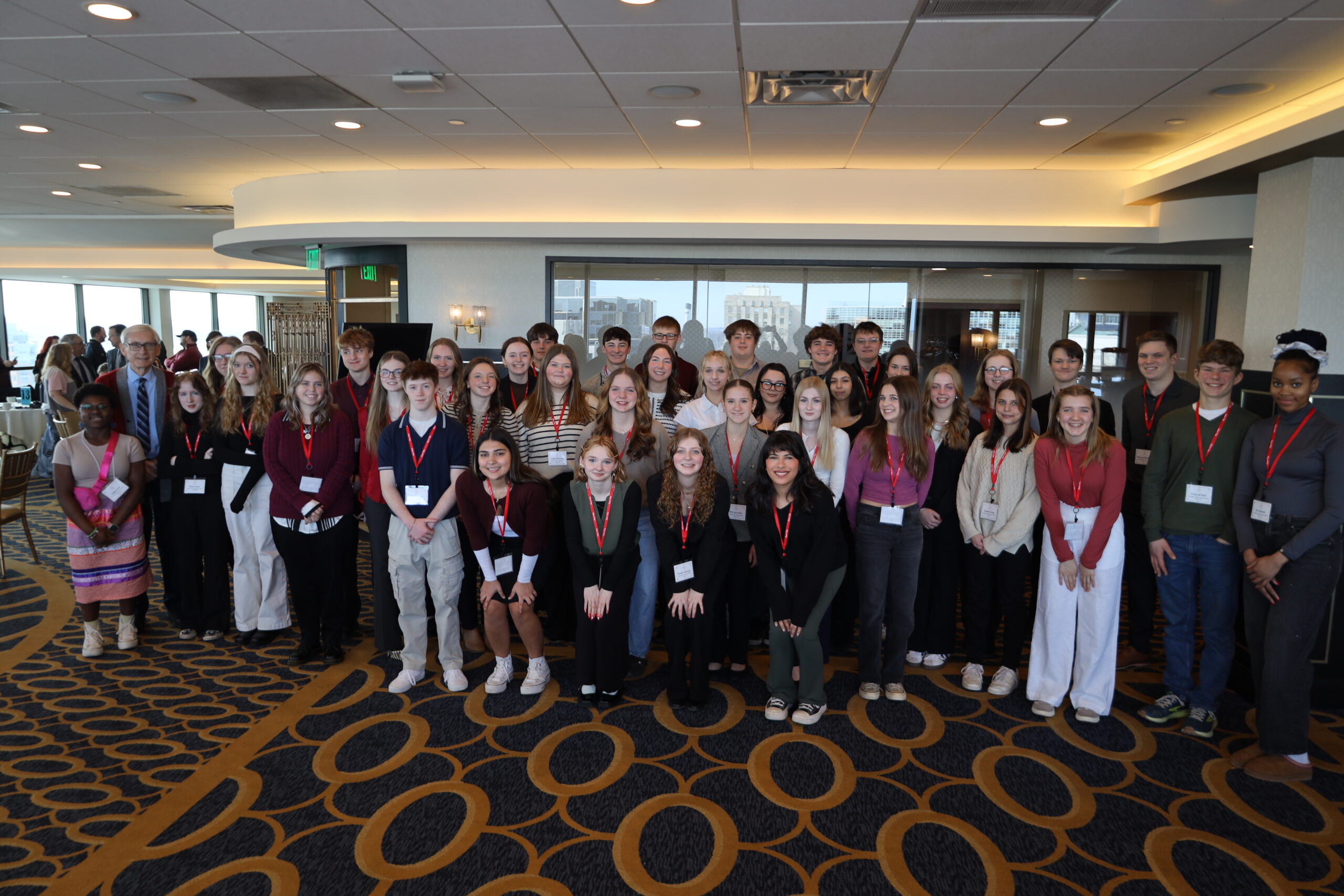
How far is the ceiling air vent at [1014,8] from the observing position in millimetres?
3656

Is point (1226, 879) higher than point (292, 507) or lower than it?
lower

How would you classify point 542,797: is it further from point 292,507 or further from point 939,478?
point 939,478

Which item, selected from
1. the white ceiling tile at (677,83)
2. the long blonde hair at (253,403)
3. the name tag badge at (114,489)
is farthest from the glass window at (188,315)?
the white ceiling tile at (677,83)

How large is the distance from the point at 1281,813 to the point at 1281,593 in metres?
0.87

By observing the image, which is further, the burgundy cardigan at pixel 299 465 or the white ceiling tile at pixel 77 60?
the white ceiling tile at pixel 77 60

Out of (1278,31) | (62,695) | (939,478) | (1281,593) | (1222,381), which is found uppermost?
(1278,31)

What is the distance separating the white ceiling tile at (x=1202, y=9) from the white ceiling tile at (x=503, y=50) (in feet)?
9.40

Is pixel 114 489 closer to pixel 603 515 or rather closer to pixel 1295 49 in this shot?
pixel 603 515

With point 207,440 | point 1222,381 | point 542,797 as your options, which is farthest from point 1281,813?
point 207,440

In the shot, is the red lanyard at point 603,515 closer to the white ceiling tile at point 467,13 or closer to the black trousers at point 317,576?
Result: the black trousers at point 317,576

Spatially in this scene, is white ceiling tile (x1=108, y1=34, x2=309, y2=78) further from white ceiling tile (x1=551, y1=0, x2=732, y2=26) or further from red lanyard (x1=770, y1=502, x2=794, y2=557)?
red lanyard (x1=770, y1=502, x2=794, y2=557)

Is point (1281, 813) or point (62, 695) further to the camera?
point (62, 695)

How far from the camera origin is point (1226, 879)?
2.51m

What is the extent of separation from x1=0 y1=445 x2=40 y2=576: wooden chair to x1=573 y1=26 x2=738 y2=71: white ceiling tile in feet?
16.0
